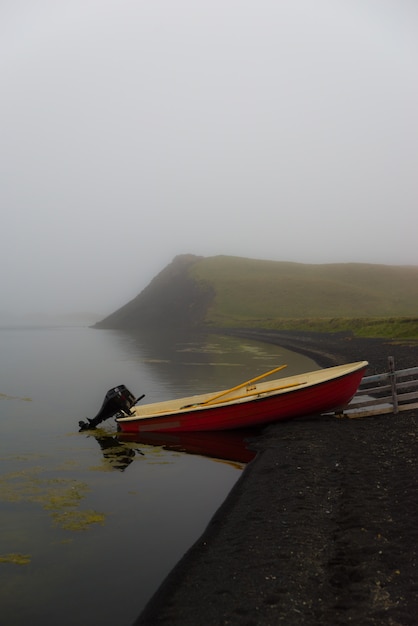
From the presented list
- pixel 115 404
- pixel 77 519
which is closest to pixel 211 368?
pixel 115 404

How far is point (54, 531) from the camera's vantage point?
33.2 ft

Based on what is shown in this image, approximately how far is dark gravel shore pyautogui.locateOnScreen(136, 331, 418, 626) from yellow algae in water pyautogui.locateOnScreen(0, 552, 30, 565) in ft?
9.26

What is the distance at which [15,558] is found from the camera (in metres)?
8.92

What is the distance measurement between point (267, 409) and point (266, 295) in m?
124

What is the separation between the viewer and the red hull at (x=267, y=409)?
651 inches

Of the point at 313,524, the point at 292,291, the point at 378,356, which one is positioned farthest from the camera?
the point at 292,291

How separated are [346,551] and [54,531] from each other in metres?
5.82

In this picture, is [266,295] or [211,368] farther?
[266,295]

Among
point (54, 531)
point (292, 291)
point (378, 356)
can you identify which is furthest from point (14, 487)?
point (292, 291)

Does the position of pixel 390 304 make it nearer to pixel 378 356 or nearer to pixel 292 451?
pixel 378 356

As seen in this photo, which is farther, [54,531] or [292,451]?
[292,451]

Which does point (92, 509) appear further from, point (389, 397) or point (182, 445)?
point (389, 397)

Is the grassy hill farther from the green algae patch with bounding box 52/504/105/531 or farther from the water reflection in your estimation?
the green algae patch with bounding box 52/504/105/531

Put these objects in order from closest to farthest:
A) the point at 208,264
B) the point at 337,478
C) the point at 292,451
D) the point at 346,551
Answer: the point at 346,551
the point at 337,478
the point at 292,451
the point at 208,264
